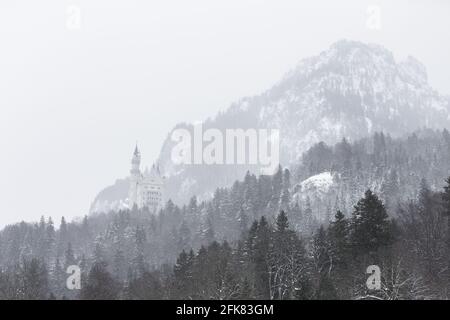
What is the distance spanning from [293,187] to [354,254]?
13315 centimetres

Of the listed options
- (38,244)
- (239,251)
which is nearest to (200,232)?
(38,244)

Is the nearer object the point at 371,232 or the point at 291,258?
the point at 371,232

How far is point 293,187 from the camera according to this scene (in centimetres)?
19988

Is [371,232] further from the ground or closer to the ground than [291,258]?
further from the ground

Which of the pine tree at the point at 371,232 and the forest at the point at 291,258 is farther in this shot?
the pine tree at the point at 371,232

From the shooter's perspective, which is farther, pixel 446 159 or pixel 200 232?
pixel 446 159

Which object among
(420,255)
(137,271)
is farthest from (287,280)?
(137,271)

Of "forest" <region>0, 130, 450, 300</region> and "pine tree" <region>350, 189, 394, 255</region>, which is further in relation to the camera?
"pine tree" <region>350, 189, 394, 255</region>
